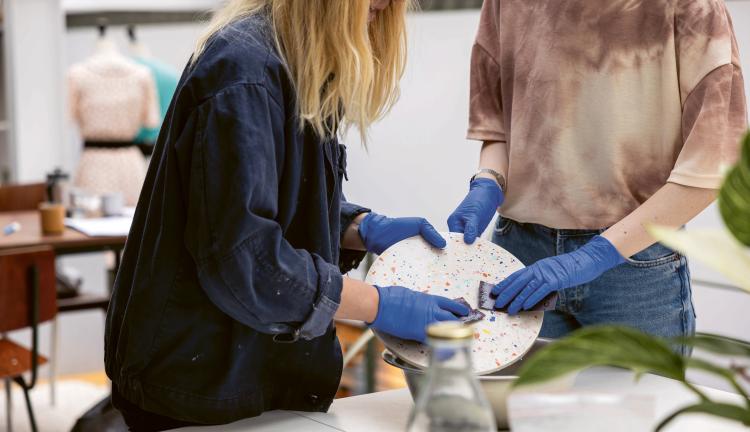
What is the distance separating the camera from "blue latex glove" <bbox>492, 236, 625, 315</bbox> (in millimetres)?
1342

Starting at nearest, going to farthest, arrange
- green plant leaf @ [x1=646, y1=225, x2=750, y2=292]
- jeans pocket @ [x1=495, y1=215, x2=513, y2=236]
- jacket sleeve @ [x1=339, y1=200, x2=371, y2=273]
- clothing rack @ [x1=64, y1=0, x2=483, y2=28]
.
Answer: green plant leaf @ [x1=646, y1=225, x2=750, y2=292] → jacket sleeve @ [x1=339, y1=200, x2=371, y2=273] → jeans pocket @ [x1=495, y1=215, x2=513, y2=236] → clothing rack @ [x1=64, y1=0, x2=483, y2=28]

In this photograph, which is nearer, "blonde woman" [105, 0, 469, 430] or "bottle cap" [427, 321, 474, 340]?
"bottle cap" [427, 321, 474, 340]

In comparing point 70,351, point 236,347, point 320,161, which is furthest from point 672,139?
point 70,351

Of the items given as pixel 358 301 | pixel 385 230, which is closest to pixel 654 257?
pixel 385 230

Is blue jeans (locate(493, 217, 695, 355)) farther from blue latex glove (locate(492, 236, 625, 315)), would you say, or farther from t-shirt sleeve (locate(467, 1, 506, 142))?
t-shirt sleeve (locate(467, 1, 506, 142))

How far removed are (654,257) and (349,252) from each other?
0.53m

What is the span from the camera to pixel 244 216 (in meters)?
1.09

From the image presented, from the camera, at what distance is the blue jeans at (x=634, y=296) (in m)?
1.53

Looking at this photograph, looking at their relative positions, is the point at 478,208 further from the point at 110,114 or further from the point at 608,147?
the point at 110,114

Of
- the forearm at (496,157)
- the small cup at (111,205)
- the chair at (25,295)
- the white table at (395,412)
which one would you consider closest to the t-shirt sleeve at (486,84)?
the forearm at (496,157)

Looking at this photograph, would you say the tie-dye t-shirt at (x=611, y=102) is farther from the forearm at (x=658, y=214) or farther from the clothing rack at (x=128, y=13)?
the clothing rack at (x=128, y=13)

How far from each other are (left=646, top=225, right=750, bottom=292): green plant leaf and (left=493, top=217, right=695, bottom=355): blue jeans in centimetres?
91

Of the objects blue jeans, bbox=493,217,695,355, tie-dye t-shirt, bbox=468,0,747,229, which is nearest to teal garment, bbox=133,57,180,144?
tie-dye t-shirt, bbox=468,0,747,229

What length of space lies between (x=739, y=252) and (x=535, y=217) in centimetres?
98
